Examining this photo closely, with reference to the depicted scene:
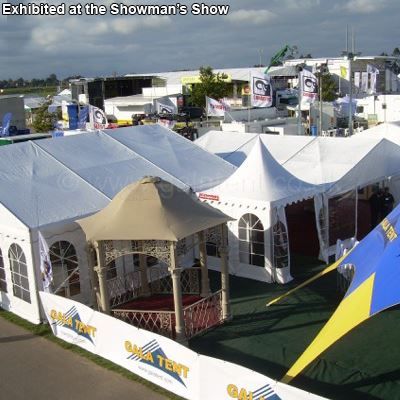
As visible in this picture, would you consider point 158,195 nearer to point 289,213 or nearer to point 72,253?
point 72,253


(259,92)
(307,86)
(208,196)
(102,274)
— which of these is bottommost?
(102,274)

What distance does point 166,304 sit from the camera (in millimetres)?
10117

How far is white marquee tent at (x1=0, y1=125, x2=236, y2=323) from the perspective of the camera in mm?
9492

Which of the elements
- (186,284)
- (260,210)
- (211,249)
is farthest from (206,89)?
(186,284)

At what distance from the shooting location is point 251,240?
11344mm

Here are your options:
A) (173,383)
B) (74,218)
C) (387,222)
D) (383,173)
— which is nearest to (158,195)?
(74,218)

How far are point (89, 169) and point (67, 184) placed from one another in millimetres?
929

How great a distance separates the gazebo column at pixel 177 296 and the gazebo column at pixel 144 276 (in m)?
2.26

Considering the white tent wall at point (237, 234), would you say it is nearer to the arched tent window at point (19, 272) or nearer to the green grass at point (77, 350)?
the green grass at point (77, 350)

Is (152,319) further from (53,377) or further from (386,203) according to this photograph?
(386,203)

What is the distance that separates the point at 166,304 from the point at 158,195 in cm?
264

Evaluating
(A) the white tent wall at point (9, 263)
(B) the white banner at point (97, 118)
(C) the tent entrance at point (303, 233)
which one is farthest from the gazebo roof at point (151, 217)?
(B) the white banner at point (97, 118)

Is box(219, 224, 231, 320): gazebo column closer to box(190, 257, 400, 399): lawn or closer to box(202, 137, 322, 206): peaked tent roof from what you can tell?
box(190, 257, 400, 399): lawn

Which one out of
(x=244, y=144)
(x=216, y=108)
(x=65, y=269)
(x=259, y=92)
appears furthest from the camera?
(x=216, y=108)
